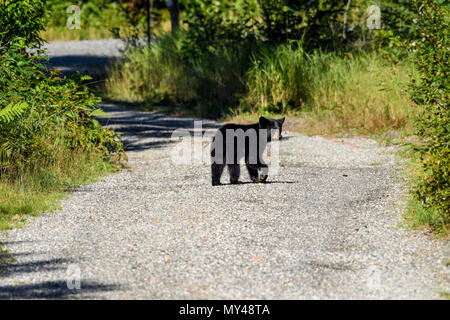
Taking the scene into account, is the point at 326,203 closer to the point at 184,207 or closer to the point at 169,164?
the point at 184,207

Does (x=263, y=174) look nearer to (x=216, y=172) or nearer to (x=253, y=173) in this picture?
(x=253, y=173)

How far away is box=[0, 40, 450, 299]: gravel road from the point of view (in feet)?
16.7

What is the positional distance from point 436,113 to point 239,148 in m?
2.62

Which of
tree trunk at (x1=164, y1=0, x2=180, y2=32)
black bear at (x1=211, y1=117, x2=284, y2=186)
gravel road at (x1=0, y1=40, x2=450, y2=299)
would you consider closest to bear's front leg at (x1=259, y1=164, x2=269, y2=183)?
black bear at (x1=211, y1=117, x2=284, y2=186)

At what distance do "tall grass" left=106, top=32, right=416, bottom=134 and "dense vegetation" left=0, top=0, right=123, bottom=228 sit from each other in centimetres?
490

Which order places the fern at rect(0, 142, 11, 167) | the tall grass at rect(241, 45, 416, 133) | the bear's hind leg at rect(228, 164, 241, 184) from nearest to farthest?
the fern at rect(0, 142, 11, 167), the bear's hind leg at rect(228, 164, 241, 184), the tall grass at rect(241, 45, 416, 133)

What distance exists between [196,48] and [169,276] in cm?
1198

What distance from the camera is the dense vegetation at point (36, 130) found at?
7828mm

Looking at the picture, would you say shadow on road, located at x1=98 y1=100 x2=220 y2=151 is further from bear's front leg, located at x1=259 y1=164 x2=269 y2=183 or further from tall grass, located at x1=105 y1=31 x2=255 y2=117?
bear's front leg, located at x1=259 y1=164 x2=269 y2=183

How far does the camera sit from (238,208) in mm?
7445

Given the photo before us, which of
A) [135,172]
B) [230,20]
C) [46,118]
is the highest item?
[230,20]

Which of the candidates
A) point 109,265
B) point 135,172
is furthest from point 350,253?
point 135,172

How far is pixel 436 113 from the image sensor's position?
6609 mm

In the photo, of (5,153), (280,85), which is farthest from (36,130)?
(280,85)
